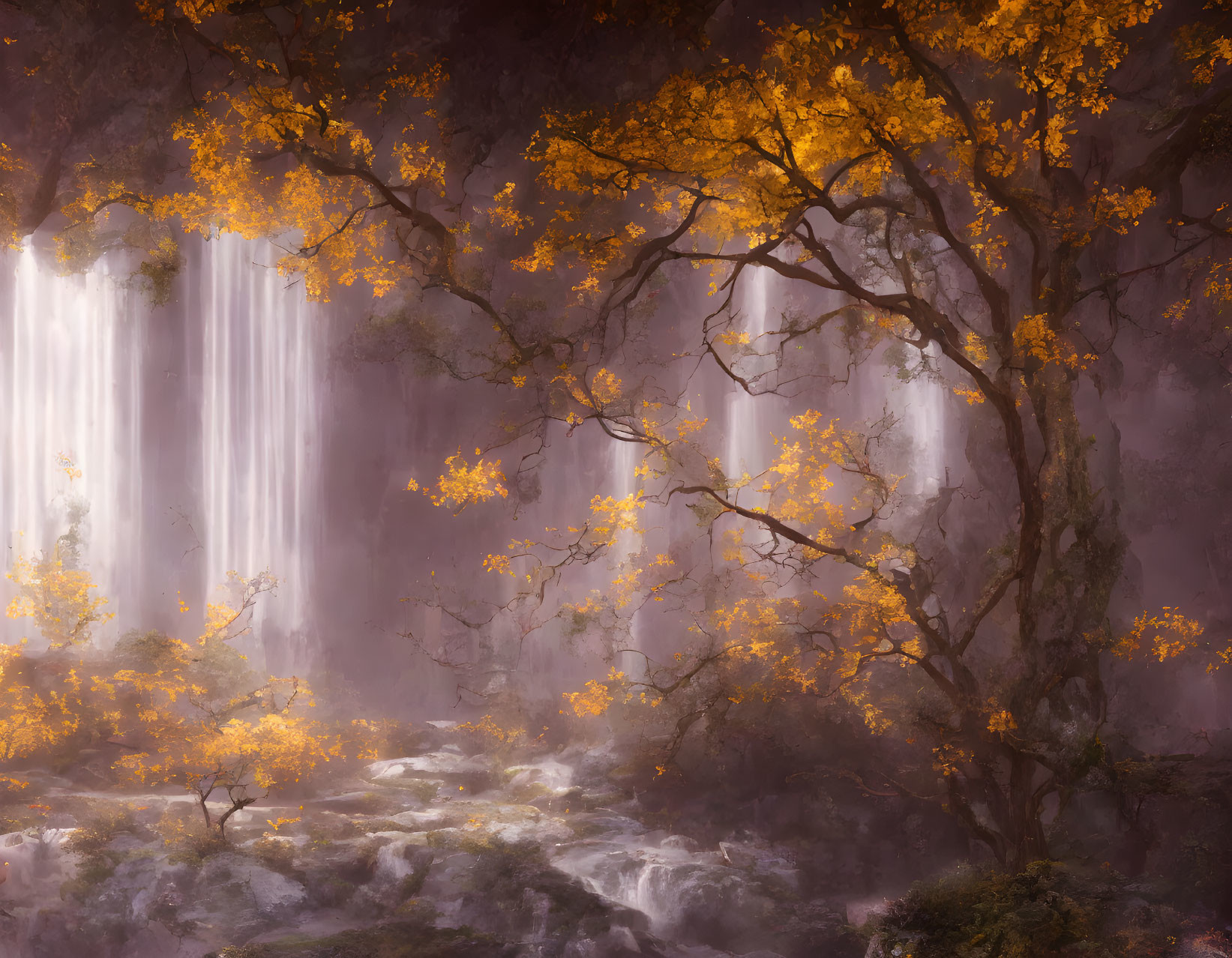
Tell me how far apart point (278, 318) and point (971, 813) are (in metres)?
10.2

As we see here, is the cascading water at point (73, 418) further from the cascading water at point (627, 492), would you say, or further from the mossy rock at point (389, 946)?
the cascading water at point (627, 492)

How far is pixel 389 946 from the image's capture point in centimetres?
399

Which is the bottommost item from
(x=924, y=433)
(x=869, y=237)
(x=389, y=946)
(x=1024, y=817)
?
(x=389, y=946)

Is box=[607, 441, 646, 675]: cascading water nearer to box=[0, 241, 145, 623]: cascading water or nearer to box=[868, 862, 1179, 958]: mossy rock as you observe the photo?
box=[868, 862, 1179, 958]: mossy rock

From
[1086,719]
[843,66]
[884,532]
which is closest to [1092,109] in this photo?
[843,66]

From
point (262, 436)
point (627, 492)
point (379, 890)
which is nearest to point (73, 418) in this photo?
point (262, 436)

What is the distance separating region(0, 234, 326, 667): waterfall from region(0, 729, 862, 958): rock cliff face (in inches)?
77.5

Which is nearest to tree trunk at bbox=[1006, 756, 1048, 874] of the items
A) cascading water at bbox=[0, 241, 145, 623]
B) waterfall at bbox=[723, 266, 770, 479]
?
waterfall at bbox=[723, 266, 770, 479]

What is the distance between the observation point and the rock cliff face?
399cm

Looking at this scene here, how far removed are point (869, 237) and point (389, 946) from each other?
16.6ft

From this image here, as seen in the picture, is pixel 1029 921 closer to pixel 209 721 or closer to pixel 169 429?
pixel 209 721

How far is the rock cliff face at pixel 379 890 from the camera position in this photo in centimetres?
399

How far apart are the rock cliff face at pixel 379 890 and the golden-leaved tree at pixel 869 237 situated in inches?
42.5

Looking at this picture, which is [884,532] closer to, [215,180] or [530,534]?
[530,534]
